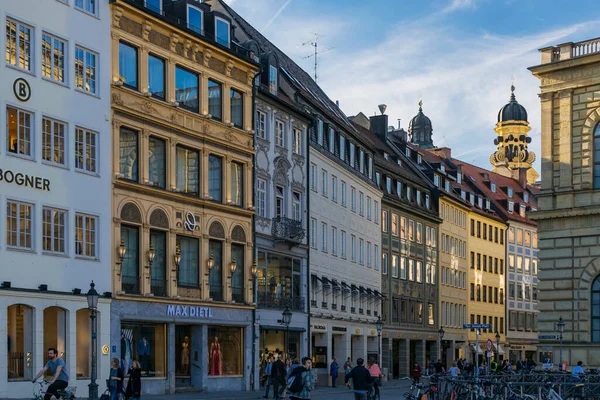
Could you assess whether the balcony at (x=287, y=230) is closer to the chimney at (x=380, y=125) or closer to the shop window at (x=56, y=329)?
the shop window at (x=56, y=329)

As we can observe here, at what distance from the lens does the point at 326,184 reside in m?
68.2

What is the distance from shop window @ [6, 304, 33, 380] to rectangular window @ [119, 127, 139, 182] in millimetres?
8208

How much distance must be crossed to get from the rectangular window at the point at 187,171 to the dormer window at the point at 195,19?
5364 millimetres

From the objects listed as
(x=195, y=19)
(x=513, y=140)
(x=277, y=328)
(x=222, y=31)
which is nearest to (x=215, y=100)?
(x=222, y=31)

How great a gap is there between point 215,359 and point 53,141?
14.9m

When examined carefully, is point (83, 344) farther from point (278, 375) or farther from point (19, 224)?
point (278, 375)

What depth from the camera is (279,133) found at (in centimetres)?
6041

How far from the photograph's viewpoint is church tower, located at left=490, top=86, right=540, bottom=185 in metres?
162

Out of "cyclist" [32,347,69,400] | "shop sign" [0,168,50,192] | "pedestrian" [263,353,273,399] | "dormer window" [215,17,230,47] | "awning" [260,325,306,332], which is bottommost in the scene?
"pedestrian" [263,353,273,399]

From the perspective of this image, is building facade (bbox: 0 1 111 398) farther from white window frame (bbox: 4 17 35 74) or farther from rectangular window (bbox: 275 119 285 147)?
rectangular window (bbox: 275 119 285 147)

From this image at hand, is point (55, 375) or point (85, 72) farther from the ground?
point (85, 72)

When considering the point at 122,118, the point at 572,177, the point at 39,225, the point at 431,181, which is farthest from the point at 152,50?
the point at 431,181

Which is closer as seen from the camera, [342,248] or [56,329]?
[56,329]

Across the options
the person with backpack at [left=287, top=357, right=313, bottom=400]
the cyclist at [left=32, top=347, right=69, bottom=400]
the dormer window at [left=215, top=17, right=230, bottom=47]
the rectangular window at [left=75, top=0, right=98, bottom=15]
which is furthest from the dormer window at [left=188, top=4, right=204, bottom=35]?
the person with backpack at [left=287, top=357, right=313, bottom=400]
